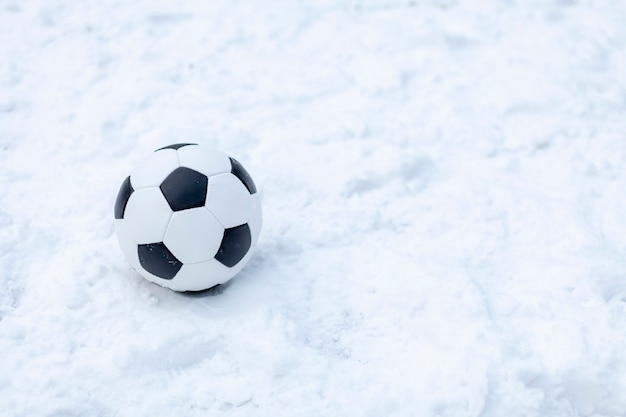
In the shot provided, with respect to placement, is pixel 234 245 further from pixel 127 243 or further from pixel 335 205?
pixel 335 205

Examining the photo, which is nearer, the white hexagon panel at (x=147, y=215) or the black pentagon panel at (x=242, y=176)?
the white hexagon panel at (x=147, y=215)

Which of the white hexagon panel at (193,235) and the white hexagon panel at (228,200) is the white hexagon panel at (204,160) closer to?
the white hexagon panel at (228,200)

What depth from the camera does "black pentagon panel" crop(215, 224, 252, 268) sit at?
238 centimetres

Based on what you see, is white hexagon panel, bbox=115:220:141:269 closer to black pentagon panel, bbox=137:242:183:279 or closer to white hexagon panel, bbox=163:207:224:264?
black pentagon panel, bbox=137:242:183:279

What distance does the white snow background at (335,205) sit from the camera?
231 centimetres

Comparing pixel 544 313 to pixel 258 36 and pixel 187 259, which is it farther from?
pixel 258 36

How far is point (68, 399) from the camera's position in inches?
86.7

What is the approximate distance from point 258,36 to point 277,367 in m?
2.30

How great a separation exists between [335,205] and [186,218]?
2.90ft

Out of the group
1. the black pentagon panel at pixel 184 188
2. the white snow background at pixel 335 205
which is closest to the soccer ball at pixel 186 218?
the black pentagon panel at pixel 184 188

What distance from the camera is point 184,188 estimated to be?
2328 millimetres

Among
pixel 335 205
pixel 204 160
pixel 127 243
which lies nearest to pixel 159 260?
pixel 127 243

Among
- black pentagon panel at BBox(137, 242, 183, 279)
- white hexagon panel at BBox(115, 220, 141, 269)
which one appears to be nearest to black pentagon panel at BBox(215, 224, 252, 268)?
black pentagon panel at BBox(137, 242, 183, 279)

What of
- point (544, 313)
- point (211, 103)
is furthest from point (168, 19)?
point (544, 313)
